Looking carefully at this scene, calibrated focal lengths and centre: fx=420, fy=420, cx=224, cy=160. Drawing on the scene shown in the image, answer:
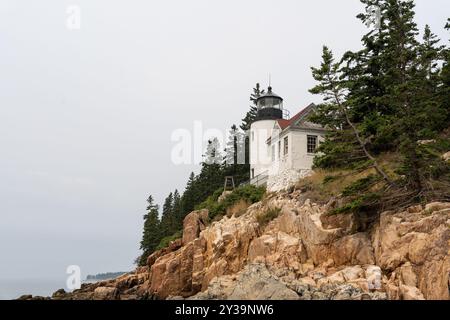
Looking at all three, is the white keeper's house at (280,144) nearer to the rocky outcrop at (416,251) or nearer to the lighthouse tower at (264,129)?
the lighthouse tower at (264,129)

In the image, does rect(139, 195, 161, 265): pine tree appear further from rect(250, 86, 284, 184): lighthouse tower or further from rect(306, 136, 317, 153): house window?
rect(306, 136, 317, 153): house window

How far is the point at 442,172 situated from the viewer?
17.1 meters

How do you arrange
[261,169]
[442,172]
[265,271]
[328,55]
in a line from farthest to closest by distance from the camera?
[261,169] < [328,55] < [265,271] < [442,172]

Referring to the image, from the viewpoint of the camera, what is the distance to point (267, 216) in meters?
23.8

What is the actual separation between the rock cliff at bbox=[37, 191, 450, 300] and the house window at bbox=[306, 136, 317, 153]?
215 inches

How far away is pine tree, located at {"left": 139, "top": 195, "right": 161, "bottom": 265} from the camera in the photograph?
47.5 meters

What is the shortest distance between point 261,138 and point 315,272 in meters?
18.7

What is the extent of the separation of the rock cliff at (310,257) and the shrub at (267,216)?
20 centimetres

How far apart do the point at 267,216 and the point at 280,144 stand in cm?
874

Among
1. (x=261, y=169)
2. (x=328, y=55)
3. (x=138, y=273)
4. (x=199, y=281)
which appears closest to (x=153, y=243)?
(x=138, y=273)

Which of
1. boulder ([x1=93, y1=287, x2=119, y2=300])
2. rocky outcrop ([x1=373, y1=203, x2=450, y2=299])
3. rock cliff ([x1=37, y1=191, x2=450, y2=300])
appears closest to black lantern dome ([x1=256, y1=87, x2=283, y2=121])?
rock cliff ([x1=37, y1=191, x2=450, y2=300])

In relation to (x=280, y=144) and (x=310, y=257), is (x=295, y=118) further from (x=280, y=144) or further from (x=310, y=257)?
(x=310, y=257)

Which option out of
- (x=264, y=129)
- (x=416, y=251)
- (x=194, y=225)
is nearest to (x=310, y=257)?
(x=416, y=251)

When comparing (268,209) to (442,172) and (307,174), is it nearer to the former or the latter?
(307,174)
